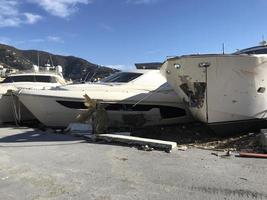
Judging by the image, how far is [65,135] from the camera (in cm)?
1123

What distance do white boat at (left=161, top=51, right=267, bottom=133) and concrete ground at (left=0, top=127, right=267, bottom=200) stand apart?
1663 mm

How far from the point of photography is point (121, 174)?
267 inches

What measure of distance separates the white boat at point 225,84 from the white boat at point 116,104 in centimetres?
191

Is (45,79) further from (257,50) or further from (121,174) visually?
(121,174)

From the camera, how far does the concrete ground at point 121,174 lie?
574 centimetres

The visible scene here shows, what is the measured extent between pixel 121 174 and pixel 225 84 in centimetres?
428

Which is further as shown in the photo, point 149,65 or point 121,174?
point 149,65

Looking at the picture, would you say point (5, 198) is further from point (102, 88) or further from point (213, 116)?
point (102, 88)

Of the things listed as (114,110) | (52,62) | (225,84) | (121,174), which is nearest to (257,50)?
(225,84)

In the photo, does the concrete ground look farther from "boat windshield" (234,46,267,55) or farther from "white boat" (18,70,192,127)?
"boat windshield" (234,46,267,55)

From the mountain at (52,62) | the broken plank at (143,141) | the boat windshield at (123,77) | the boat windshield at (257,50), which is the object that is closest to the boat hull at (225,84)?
the boat windshield at (257,50)

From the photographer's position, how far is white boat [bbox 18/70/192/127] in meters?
12.4

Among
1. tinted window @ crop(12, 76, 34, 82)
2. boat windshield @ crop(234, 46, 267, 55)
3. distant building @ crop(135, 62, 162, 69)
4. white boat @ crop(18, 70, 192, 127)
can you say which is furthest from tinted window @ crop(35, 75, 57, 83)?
boat windshield @ crop(234, 46, 267, 55)

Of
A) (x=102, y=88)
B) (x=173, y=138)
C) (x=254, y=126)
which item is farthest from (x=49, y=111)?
(x=254, y=126)
